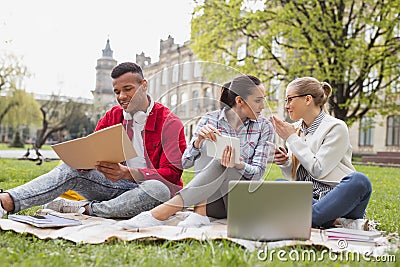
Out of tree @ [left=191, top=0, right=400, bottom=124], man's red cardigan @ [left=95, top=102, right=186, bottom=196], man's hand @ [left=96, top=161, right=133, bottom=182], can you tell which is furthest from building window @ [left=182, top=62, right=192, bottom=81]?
tree @ [left=191, top=0, right=400, bottom=124]

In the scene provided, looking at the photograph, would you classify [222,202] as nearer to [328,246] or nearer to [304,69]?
[328,246]

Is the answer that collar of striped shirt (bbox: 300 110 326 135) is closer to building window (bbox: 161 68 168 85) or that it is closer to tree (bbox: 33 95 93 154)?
building window (bbox: 161 68 168 85)

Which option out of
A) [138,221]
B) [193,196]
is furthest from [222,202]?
[138,221]

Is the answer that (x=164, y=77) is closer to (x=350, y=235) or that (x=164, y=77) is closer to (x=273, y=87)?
(x=350, y=235)

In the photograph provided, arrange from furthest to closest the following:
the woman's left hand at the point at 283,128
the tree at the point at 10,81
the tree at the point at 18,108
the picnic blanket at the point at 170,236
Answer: the tree at the point at 18,108 → the tree at the point at 10,81 → the woman's left hand at the point at 283,128 → the picnic blanket at the point at 170,236

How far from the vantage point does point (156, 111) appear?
10.1 ft

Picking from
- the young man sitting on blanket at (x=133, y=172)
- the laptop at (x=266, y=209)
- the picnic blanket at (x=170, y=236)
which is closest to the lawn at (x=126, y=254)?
the picnic blanket at (x=170, y=236)

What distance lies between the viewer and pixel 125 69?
123 inches

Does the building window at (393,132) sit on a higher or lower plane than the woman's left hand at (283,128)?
higher

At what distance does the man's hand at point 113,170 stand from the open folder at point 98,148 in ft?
0.10

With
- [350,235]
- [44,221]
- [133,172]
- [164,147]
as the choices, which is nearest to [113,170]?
[133,172]

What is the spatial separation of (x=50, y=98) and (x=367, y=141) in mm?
20907

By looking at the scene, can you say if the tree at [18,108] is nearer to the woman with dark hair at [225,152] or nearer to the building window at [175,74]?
the building window at [175,74]

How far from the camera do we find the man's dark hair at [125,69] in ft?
10.3
